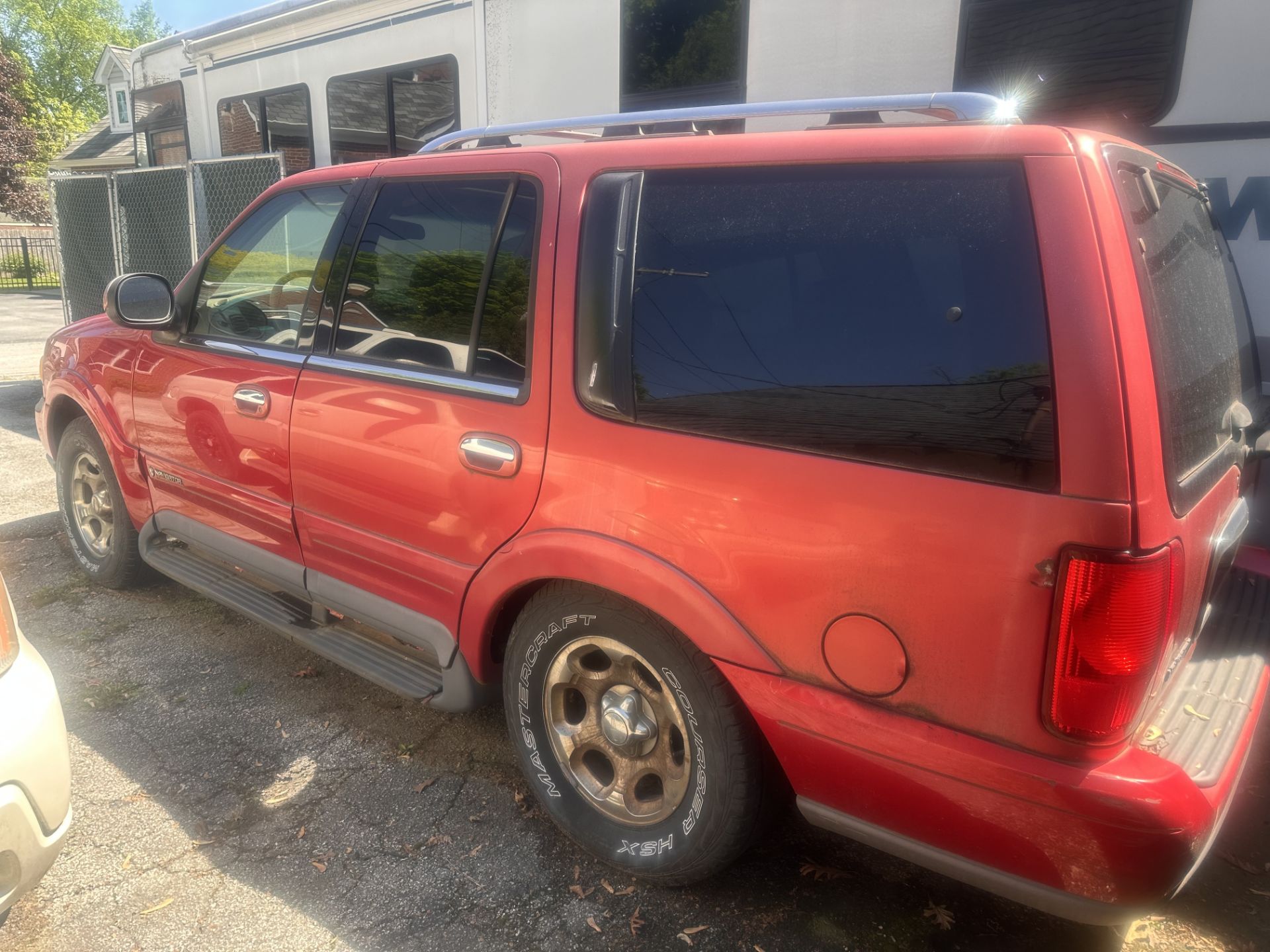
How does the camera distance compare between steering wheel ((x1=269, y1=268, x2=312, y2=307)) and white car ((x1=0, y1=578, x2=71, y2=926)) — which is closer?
white car ((x1=0, y1=578, x2=71, y2=926))

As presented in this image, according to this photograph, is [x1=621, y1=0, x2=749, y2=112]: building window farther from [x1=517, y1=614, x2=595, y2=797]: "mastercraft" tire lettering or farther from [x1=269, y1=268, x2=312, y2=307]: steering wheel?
[x1=517, y1=614, x2=595, y2=797]: "mastercraft" tire lettering

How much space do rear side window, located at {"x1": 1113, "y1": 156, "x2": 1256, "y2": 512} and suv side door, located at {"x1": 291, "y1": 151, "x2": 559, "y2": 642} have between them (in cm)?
134

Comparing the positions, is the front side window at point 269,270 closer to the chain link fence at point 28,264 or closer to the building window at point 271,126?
Answer: the building window at point 271,126

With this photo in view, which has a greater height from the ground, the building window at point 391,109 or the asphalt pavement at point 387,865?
the building window at point 391,109

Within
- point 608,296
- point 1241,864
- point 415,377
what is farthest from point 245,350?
point 1241,864

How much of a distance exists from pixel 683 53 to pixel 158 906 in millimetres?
4455

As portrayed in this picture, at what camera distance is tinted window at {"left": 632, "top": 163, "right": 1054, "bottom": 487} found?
166 cm

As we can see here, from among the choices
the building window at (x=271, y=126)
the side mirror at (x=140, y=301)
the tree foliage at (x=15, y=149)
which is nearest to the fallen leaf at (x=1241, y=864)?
the side mirror at (x=140, y=301)

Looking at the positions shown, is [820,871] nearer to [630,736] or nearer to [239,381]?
[630,736]

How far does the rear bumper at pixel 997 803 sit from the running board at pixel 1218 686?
44mm

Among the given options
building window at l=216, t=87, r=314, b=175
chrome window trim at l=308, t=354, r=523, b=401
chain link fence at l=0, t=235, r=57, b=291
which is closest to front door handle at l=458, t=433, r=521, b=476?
chrome window trim at l=308, t=354, r=523, b=401

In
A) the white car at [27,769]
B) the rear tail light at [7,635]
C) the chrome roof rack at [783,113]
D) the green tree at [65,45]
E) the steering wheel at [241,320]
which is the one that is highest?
the green tree at [65,45]

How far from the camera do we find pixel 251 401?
122 inches

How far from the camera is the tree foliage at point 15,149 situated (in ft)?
102
